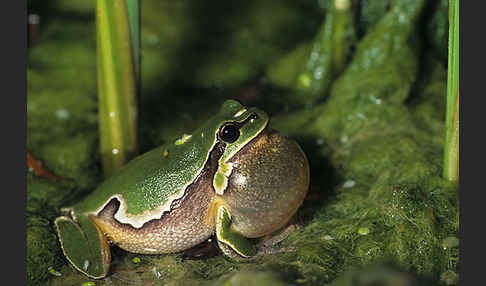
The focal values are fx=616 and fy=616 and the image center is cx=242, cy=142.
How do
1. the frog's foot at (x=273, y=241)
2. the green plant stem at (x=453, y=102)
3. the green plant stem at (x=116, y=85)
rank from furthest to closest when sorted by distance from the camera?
1. the green plant stem at (x=116, y=85)
2. the frog's foot at (x=273, y=241)
3. the green plant stem at (x=453, y=102)

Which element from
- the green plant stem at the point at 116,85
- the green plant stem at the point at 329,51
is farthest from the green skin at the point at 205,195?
the green plant stem at the point at 329,51

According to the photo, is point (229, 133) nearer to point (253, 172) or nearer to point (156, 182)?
point (253, 172)

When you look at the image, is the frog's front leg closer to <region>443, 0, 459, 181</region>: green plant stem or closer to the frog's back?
the frog's back

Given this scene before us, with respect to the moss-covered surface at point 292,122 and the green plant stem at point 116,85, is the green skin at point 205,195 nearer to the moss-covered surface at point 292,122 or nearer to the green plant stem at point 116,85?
the moss-covered surface at point 292,122

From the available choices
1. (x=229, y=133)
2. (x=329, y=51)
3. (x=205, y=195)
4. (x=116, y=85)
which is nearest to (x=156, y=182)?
(x=205, y=195)

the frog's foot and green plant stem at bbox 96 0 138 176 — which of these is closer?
the frog's foot

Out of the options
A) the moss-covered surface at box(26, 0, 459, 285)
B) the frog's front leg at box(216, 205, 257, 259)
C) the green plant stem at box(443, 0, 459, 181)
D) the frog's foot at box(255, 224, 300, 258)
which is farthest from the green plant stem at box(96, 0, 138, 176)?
the green plant stem at box(443, 0, 459, 181)

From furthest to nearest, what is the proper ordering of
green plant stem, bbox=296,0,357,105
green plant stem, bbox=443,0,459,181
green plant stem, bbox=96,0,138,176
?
green plant stem, bbox=296,0,357,105, green plant stem, bbox=96,0,138,176, green plant stem, bbox=443,0,459,181
